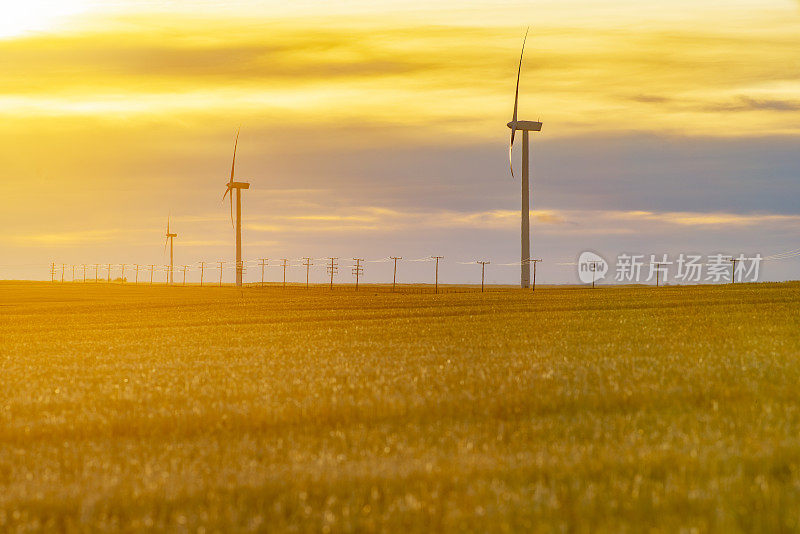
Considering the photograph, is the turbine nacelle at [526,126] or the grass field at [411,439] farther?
the turbine nacelle at [526,126]

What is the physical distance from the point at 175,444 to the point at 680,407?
811cm

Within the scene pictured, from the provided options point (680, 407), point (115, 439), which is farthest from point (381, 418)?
point (680, 407)

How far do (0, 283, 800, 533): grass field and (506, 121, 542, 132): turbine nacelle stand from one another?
87.1 metres

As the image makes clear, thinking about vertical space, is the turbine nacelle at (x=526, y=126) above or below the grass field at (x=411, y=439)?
above

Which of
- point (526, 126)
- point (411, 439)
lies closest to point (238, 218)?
point (526, 126)

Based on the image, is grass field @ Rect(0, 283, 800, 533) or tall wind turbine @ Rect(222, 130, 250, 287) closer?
grass field @ Rect(0, 283, 800, 533)

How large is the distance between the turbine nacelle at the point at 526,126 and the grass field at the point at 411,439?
286 feet

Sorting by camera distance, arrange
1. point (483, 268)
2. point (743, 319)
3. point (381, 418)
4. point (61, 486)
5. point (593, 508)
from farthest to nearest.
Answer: point (483, 268) < point (743, 319) < point (381, 418) < point (61, 486) < point (593, 508)

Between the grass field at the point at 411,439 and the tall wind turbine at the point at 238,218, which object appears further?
the tall wind turbine at the point at 238,218

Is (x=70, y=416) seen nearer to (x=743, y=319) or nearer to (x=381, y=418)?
(x=381, y=418)

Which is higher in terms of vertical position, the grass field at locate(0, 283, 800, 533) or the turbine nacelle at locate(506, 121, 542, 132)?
the turbine nacelle at locate(506, 121, 542, 132)

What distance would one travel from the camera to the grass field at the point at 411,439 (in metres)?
8.00

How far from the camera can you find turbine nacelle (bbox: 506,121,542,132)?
10820cm

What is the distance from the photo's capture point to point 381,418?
1313cm
